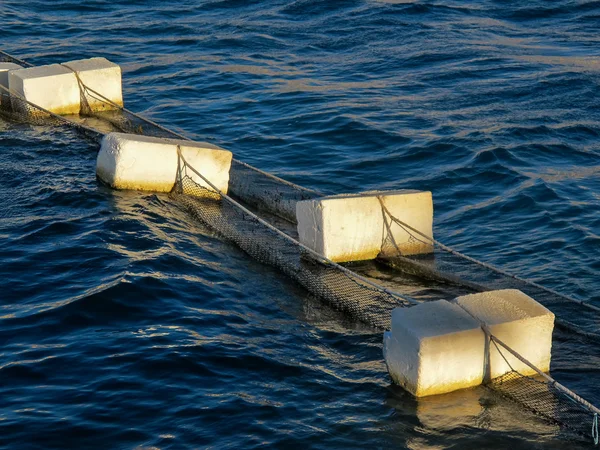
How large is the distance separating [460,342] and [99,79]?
10414 mm

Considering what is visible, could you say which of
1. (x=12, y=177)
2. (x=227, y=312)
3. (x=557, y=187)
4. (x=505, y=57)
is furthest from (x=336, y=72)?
(x=227, y=312)

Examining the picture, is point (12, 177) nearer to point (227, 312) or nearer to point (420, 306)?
point (227, 312)

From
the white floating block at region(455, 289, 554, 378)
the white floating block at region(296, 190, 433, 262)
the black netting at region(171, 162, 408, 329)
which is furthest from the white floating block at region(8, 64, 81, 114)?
the white floating block at region(455, 289, 554, 378)

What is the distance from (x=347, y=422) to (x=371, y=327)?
1909mm

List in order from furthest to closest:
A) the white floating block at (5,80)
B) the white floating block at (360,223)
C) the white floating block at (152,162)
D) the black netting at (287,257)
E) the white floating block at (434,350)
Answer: the white floating block at (5,80)
the white floating block at (152,162)
the white floating block at (360,223)
the black netting at (287,257)
the white floating block at (434,350)

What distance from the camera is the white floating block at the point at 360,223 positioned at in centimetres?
1082

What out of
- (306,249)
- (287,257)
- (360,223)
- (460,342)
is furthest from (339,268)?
(460,342)

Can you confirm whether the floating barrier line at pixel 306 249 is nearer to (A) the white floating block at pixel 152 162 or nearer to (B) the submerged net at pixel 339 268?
(B) the submerged net at pixel 339 268

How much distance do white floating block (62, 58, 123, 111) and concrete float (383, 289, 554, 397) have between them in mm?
9773

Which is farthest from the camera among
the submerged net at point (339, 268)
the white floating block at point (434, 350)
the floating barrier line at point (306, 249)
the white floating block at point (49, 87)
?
the white floating block at point (49, 87)

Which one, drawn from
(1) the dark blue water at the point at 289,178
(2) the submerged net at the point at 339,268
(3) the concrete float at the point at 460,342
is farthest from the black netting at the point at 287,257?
(3) the concrete float at the point at 460,342

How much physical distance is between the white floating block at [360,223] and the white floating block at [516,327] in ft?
7.88

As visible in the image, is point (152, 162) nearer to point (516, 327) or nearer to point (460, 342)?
point (460, 342)

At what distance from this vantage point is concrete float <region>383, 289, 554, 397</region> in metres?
8.17
